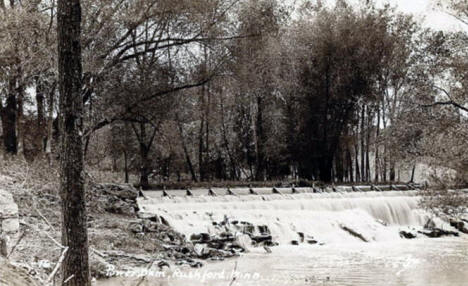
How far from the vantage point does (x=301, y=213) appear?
13.9 metres

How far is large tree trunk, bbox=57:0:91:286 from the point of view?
4625mm

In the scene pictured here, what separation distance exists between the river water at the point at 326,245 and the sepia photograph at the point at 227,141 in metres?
0.06

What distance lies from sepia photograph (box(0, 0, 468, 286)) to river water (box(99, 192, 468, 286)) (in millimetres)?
62

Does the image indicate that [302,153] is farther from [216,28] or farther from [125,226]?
[125,226]

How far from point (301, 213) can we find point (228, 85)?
6774 mm

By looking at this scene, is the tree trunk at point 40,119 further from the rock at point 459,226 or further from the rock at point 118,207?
the rock at point 459,226

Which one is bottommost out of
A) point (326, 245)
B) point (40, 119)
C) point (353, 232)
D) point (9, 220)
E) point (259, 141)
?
point (326, 245)

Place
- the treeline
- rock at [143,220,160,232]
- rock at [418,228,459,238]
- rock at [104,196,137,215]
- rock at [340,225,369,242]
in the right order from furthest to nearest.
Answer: the treeline
rock at [418,228,459,238]
rock at [340,225,369,242]
rock at [104,196,137,215]
rock at [143,220,160,232]

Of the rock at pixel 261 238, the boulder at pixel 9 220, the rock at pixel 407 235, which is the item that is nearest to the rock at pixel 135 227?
the rock at pixel 261 238

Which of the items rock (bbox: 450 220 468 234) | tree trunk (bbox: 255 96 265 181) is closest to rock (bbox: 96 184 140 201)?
rock (bbox: 450 220 468 234)

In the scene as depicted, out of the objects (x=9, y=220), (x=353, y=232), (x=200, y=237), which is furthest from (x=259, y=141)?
(x=9, y=220)

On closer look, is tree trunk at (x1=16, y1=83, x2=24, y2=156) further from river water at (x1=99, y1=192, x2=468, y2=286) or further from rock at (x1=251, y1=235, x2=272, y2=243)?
rock at (x1=251, y1=235, x2=272, y2=243)

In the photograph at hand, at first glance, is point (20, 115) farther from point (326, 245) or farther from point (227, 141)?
point (326, 245)

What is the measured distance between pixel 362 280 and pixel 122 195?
224 inches
